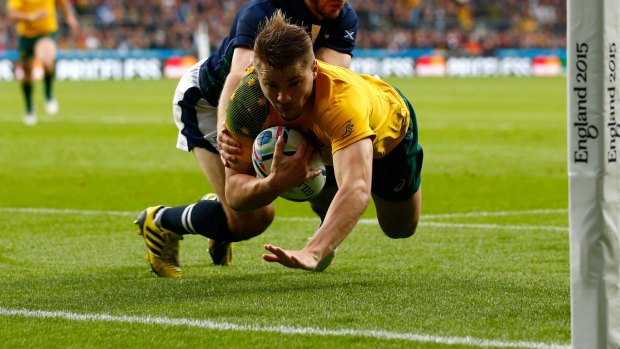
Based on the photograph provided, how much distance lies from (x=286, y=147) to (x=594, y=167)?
5.52 ft

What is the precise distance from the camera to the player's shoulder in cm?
582

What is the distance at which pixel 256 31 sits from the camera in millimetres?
→ 6793

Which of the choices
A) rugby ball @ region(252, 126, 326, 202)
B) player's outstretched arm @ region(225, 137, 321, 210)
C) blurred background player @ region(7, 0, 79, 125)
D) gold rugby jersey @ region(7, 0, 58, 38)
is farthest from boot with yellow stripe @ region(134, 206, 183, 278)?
gold rugby jersey @ region(7, 0, 58, 38)

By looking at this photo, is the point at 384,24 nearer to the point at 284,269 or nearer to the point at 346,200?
the point at 284,269

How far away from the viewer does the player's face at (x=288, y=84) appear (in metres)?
5.18

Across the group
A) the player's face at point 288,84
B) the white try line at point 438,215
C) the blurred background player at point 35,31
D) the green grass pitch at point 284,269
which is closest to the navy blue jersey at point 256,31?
the green grass pitch at point 284,269

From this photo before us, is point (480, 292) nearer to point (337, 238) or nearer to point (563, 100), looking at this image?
point (337, 238)

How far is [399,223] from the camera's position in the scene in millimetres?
7117

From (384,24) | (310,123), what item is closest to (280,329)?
(310,123)

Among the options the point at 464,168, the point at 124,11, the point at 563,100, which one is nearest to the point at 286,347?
the point at 464,168

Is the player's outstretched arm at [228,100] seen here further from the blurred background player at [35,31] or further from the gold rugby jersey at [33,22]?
the gold rugby jersey at [33,22]

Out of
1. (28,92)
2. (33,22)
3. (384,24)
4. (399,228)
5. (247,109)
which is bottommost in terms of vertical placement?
(384,24)

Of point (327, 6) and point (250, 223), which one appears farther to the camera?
point (327, 6)

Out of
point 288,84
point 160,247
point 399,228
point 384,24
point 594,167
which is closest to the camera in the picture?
point 594,167
